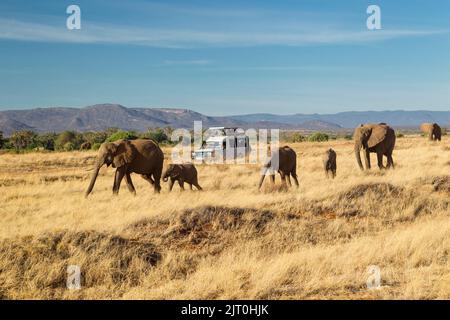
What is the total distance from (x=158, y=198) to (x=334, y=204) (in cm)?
508

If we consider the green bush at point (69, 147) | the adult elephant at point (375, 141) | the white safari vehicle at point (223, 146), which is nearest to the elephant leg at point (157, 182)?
the adult elephant at point (375, 141)

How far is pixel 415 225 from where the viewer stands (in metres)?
13.4

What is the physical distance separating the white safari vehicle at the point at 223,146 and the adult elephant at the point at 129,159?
14525mm

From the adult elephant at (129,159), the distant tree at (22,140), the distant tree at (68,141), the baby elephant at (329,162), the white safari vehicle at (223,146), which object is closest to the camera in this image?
the adult elephant at (129,159)

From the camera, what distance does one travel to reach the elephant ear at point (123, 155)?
17.9m

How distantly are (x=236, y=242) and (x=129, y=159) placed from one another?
7.26 meters

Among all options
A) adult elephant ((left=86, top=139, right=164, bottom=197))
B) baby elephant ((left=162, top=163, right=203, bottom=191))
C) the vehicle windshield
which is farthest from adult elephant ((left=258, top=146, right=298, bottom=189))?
the vehicle windshield

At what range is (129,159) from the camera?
59.2 feet

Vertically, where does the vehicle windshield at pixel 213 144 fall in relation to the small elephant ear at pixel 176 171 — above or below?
above

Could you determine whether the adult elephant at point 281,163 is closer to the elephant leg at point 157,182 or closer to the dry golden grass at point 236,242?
the dry golden grass at point 236,242

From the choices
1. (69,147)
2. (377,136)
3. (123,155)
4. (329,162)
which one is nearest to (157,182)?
(123,155)

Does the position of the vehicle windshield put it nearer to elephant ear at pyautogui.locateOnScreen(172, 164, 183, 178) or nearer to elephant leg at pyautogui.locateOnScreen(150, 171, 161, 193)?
elephant ear at pyautogui.locateOnScreen(172, 164, 183, 178)

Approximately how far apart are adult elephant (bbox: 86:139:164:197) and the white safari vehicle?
1453cm
